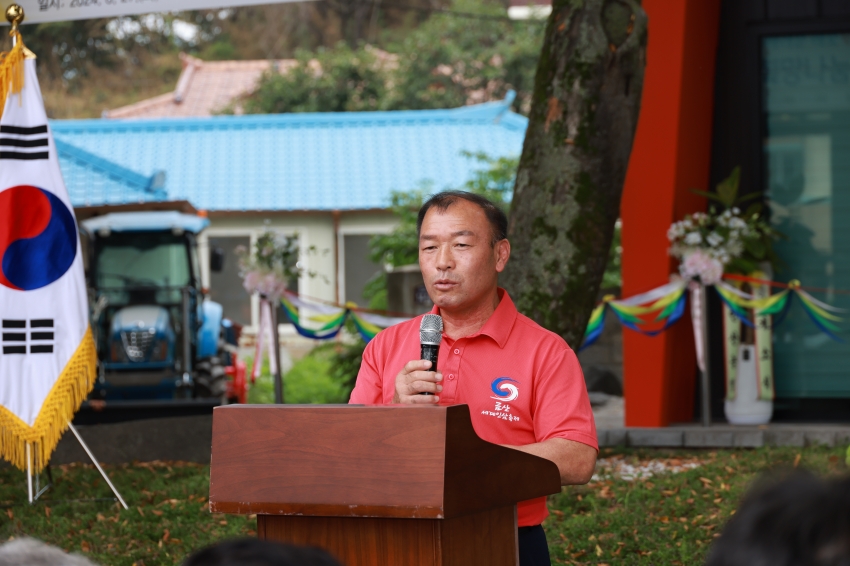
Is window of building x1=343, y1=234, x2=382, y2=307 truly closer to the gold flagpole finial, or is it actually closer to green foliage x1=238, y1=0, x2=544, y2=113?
green foliage x1=238, y1=0, x2=544, y2=113

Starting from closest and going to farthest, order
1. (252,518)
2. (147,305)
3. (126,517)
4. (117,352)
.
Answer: (126,517)
(252,518)
(117,352)
(147,305)

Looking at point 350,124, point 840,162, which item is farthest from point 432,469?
point 350,124

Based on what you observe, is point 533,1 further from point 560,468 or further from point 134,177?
point 560,468

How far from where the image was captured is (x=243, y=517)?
6320mm

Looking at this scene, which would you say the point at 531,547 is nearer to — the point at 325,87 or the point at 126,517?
the point at 126,517

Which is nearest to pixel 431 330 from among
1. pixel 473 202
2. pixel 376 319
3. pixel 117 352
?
pixel 473 202

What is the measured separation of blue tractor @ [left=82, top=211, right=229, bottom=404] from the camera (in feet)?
39.7

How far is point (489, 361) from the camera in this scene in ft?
9.52

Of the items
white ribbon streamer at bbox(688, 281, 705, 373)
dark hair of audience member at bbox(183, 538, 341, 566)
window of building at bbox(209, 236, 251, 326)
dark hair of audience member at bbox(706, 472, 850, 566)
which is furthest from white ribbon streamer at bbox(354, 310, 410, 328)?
window of building at bbox(209, 236, 251, 326)

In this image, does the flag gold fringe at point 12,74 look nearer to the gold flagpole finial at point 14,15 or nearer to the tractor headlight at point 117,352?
the gold flagpole finial at point 14,15

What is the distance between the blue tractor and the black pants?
31.8ft

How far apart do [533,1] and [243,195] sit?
8.45 metres

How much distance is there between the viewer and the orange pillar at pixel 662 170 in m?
8.52

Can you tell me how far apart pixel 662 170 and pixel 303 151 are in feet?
45.0
